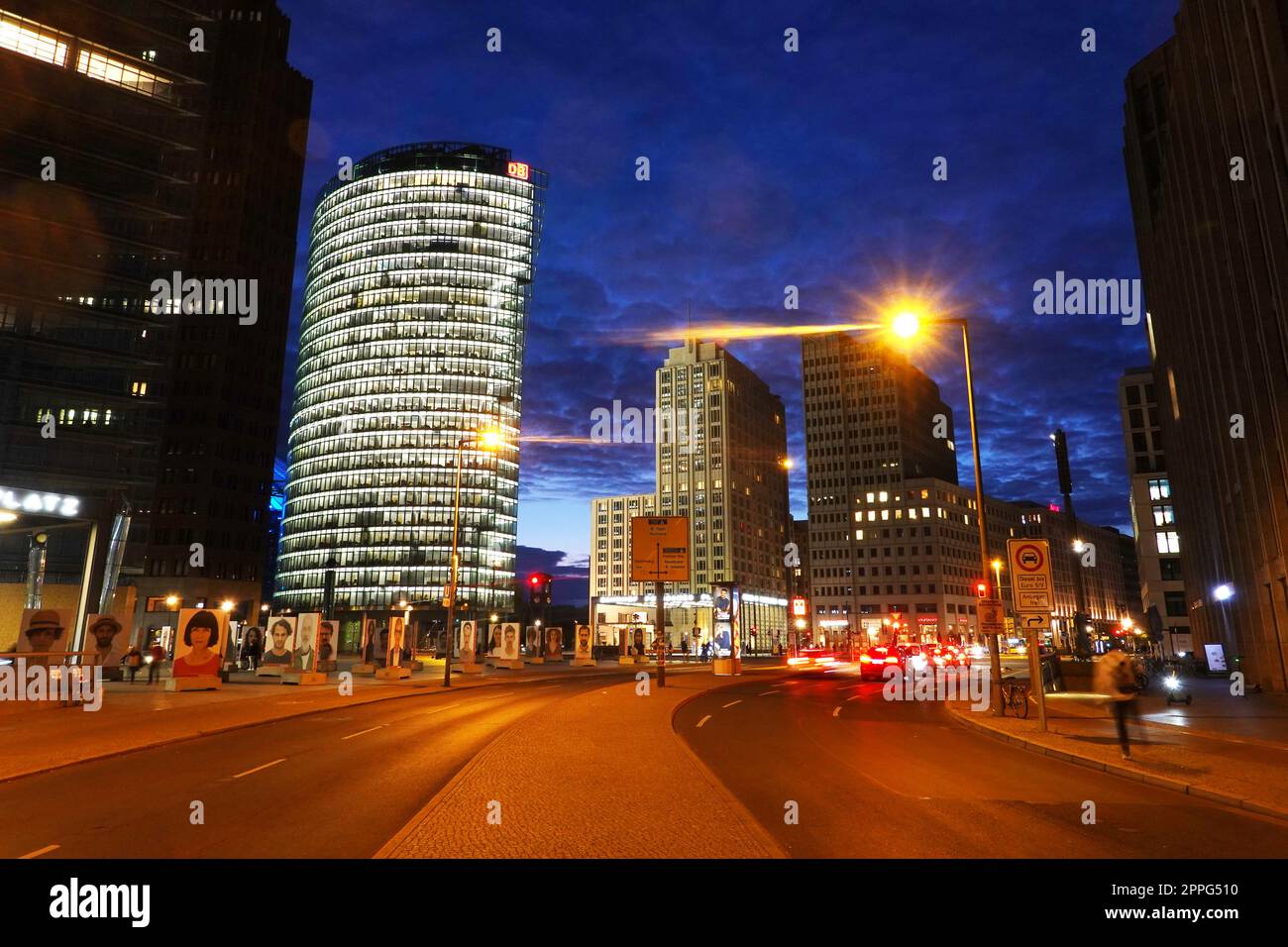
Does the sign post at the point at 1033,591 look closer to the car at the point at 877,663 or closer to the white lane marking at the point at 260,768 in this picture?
the white lane marking at the point at 260,768

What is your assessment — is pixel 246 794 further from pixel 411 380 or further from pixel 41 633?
pixel 411 380

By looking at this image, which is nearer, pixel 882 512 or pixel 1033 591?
pixel 1033 591

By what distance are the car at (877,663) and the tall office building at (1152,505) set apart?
185 feet

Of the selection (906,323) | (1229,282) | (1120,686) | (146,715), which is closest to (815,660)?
(1229,282)

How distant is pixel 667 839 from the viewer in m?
7.25

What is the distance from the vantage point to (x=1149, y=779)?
11406 millimetres

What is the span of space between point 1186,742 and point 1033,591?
405 cm

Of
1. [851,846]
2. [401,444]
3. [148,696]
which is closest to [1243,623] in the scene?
[851,846]

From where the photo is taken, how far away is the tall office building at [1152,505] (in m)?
85.1

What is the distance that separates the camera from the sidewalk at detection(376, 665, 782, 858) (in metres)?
6.93

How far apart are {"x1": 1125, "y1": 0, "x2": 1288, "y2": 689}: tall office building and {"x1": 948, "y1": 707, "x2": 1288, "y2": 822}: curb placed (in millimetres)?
17385

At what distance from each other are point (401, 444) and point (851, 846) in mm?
136316
